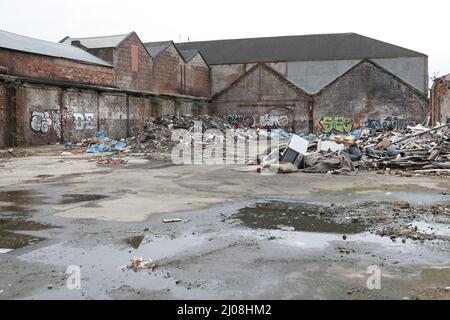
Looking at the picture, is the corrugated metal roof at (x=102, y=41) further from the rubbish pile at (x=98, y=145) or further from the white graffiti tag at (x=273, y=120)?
the white graffiti tag at (x=273, y=120)

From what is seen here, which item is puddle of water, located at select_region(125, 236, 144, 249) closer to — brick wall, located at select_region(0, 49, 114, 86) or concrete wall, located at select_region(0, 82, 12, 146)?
concrete wall, located at select_region(0, 82, 12, 146)

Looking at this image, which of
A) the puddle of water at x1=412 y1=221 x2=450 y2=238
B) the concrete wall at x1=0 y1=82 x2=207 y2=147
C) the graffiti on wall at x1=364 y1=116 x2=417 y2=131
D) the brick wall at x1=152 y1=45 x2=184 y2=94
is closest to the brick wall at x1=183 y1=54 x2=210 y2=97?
the brick wall at x1=152 y1=45 x2=184 y2=94

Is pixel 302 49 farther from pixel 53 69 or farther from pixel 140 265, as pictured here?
pixel 140 265

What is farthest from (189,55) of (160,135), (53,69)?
(160,135)

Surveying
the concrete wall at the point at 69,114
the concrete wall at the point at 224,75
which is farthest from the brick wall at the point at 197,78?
the concrete wall at the point at 69,114

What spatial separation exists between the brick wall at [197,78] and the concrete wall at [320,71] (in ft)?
4.56

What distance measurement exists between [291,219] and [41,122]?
63.0 ft

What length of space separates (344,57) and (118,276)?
151ft

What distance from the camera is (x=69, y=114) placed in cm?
2520

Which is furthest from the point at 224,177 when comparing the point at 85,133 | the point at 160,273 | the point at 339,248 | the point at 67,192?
the point at 85,133

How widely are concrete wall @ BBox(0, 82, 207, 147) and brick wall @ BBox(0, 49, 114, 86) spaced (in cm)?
240

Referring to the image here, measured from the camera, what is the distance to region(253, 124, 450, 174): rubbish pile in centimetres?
1440
